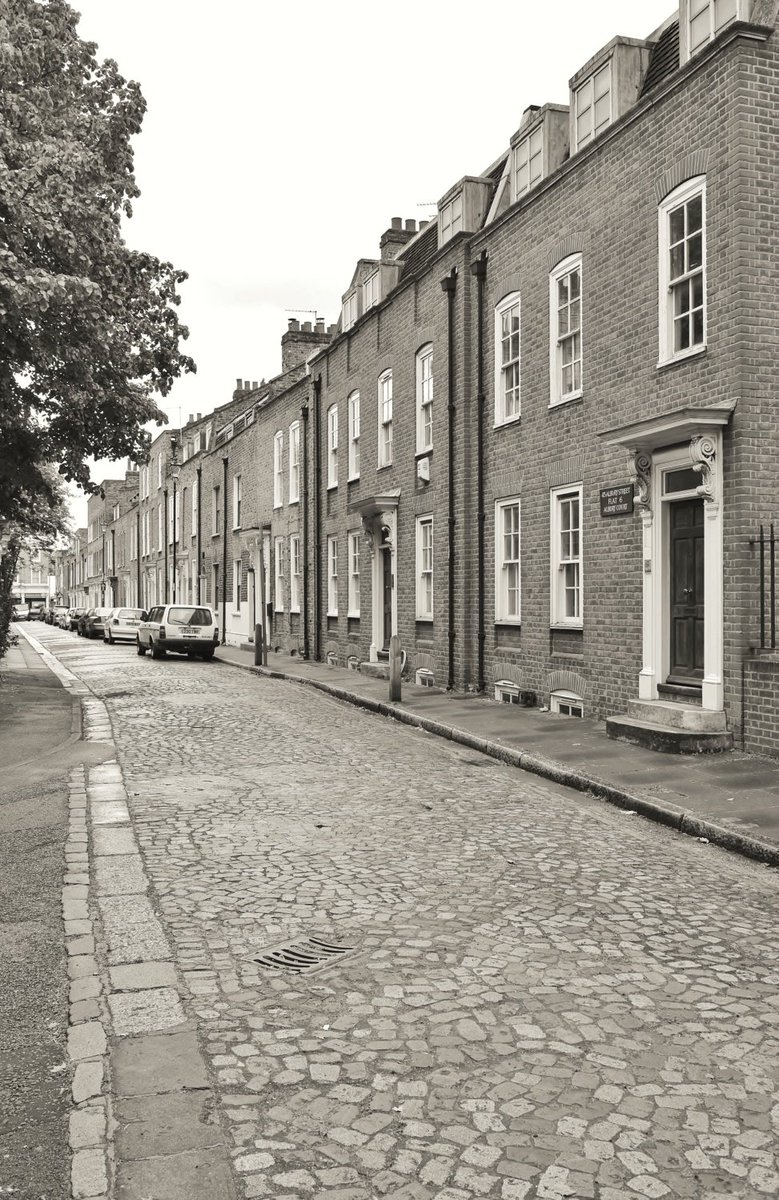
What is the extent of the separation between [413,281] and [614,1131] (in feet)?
60.4

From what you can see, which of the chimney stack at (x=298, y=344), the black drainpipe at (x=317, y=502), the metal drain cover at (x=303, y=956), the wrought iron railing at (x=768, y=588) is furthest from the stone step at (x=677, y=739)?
the chimney stack at (x=298, y=344)

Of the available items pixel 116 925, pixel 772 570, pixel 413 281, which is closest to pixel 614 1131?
pixel 116 925

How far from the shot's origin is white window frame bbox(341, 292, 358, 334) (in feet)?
80.5

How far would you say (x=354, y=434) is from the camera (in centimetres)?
2422

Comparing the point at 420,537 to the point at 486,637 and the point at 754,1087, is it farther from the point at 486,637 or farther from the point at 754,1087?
the point at 754,1087

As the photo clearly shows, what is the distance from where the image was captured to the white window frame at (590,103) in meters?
13.4

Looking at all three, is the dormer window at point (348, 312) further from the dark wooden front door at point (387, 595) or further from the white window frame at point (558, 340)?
the white window frame at point (558, 340)

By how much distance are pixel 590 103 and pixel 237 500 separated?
978 inches

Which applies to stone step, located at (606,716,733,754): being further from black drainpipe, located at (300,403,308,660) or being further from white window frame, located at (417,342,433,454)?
black drainpipe, located at (300,403,308,660)

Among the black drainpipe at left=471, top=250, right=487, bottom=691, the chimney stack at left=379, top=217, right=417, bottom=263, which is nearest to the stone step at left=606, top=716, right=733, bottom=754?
the black drainpipe at left=471, top=250, right=487, bottom=691

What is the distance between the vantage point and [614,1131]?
333cm

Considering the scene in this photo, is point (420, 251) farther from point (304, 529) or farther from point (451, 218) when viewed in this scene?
point (304, 529)

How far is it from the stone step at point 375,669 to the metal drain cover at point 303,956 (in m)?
16.1


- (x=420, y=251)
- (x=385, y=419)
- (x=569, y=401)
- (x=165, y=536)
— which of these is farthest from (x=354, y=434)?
(x=165, y=536)
